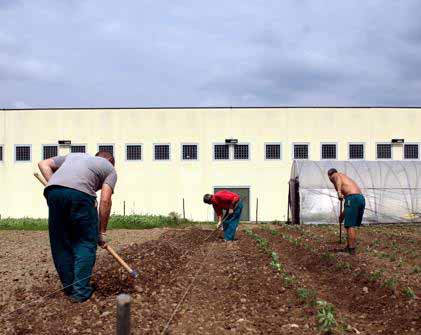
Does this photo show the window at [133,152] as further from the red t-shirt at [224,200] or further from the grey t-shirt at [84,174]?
the grey t-shirt at [84,174]

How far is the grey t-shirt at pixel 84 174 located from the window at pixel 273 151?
25810 millimetres

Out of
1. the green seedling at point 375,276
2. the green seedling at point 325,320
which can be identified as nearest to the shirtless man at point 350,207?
the green seedling at point 375,276

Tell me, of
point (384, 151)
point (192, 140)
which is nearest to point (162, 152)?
point (192, 140)

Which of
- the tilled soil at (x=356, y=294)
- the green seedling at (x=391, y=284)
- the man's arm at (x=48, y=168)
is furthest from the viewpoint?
the green seedling at (x=391, y=284)

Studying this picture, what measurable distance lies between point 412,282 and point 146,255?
4.39 m

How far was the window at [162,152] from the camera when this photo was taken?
31.9 metres

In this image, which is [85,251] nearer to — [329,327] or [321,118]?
[329,327]

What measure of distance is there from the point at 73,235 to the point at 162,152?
25751 millimetres

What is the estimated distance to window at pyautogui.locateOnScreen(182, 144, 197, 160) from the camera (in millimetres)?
31875

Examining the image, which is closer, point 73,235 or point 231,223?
point 73,235

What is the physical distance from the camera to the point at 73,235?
20.5 ft

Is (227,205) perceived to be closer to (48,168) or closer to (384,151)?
(48,168)

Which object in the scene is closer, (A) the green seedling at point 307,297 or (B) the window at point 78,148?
(A) the green seedling at point 307,297

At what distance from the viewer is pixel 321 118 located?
32.1 metres
